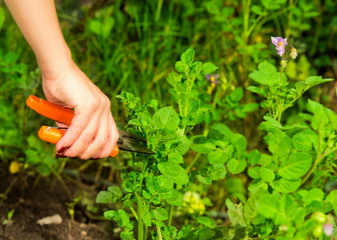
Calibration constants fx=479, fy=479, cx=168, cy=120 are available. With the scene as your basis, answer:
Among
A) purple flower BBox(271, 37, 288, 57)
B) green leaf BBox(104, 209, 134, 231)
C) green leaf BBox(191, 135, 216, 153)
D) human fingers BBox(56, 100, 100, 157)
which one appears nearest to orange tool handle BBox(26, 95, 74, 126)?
human fingers BBox(56, 100, 100, 157)

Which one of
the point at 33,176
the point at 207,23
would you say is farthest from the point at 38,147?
the point at 207,23

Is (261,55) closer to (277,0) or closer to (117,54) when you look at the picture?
(277,0)

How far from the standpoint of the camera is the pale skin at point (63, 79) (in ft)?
3.45

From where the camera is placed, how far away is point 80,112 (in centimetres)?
107

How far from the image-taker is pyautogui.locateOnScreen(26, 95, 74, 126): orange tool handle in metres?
1.14

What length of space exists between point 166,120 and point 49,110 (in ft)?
0.94

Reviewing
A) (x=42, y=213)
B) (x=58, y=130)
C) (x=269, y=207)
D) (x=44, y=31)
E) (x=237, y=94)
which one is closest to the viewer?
(x=269, y=207)

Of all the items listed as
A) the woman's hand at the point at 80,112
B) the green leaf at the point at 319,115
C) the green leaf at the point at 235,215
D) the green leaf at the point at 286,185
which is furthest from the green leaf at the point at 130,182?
the green leaf at the point at 319,115

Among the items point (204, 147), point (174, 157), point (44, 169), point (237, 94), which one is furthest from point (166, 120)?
point (44, 169)

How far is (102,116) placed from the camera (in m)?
1.12

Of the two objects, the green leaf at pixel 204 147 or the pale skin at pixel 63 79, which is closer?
the pale skin at pixel 63 79

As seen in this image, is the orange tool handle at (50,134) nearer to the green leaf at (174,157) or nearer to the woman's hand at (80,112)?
the woman's hand at (80,112)

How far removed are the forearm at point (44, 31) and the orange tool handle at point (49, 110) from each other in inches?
3.4

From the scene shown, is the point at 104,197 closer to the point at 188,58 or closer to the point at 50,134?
the point at 50,134
